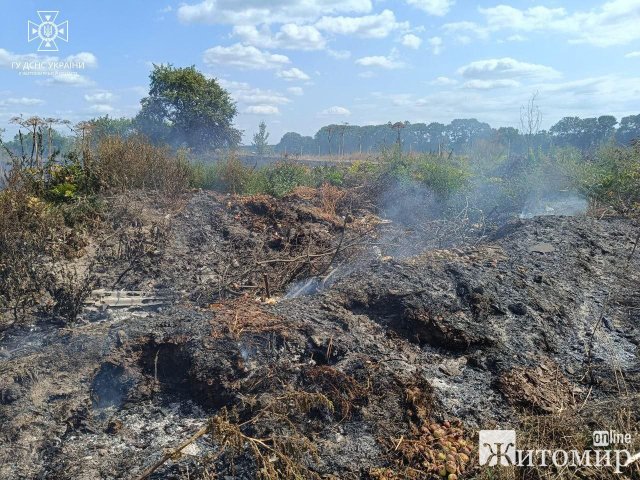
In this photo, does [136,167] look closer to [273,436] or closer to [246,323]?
[246,323]

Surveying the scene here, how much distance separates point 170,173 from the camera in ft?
30.9

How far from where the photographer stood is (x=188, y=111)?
65.6 ft

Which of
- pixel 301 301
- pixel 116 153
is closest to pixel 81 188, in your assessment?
pixel 116 153

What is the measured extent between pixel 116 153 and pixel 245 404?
6.68m

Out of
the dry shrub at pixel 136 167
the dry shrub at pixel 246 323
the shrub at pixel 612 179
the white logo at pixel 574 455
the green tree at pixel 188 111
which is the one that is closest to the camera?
the white logo at pixel 574 455

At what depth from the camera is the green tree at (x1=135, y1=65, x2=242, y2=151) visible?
64.1 feet

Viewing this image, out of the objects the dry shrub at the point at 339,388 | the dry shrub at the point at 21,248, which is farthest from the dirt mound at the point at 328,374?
the dry shrub at the point at 21,248

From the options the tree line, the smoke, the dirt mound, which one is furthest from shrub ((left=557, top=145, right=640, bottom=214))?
the tree line

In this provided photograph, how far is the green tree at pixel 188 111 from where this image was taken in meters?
19.5

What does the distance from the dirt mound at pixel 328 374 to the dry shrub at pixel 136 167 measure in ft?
11.2

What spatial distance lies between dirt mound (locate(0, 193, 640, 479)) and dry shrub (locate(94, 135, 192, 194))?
3.42 metres

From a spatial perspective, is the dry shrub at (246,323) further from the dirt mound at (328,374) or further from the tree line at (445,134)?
the tree line at (445,134)

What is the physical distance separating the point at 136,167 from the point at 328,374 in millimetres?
6664

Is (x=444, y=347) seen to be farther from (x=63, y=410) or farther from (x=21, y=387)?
(x=21, y=387)
